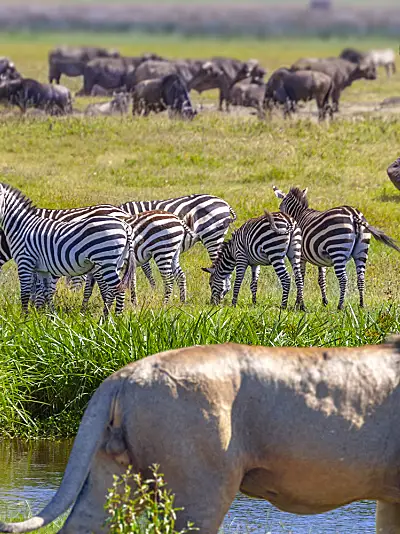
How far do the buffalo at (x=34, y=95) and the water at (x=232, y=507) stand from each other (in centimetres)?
3314

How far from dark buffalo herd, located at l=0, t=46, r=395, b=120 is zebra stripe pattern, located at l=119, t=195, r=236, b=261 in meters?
13.0

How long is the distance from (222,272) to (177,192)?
9.23 m

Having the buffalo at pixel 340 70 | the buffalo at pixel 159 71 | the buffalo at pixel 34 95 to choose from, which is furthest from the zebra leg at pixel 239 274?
the buffalo at pixel 159 71

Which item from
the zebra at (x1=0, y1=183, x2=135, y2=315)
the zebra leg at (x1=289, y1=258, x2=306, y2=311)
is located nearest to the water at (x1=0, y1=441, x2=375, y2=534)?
the zebra at (x1=0, y1=183, x2=135, y2=315)

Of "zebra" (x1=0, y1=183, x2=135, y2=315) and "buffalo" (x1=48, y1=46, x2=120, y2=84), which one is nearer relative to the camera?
"zebra" (x1=0, y1=183, x2=135, y2=315)

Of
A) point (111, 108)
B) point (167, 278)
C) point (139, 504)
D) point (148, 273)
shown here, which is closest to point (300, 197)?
point (148, 273)

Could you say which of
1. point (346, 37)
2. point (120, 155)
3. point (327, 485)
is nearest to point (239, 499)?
point (327, 485)

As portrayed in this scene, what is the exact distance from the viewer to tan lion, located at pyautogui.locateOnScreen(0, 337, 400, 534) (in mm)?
3945

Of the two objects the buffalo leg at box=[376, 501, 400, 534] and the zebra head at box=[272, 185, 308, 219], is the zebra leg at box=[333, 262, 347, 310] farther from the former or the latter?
the buffalo leg at box=[376, 501, 400, 534]

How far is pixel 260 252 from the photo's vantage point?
16.9 metres

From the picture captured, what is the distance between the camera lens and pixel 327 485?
4188 millimetres

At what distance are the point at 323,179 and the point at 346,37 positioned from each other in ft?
83.5

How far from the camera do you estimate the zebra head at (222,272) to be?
17078 millimetres

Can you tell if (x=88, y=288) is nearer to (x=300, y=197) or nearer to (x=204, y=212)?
(x=204, y=212)
